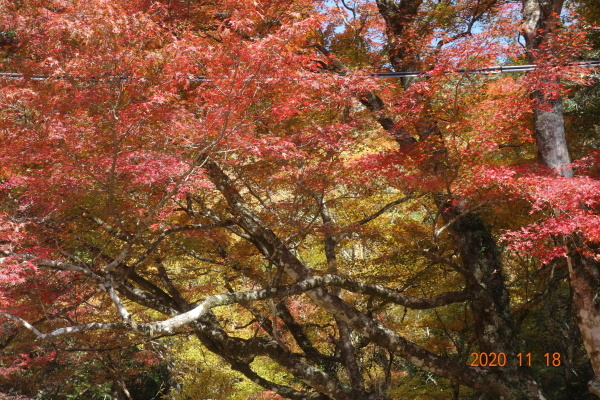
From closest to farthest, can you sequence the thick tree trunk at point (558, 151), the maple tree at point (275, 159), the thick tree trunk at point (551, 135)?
the maple tree at point (275, 159) < the thick tree trunk at point (558, 151) < the thick tree trunk at point (551, 135)

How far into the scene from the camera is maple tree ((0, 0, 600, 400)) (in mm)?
5254

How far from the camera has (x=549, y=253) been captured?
5.98 meters

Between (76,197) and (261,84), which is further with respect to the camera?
(76,197)

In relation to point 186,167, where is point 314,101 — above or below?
above

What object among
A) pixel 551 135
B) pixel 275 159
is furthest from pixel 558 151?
pixel 275 159

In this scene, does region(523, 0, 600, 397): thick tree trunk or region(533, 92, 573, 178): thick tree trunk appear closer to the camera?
region(523, 0, 600, 397): thick tree trunk

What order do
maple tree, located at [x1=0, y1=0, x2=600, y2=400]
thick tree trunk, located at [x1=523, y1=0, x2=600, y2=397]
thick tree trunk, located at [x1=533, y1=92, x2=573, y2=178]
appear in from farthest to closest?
thick tree trunk, located at [x1=533, y1=92, x2=573, y2=178] < thick tree trunk, located at [x1=523, y1=0, x2=600, y2=397] < maple tree, located at [x1=0, y1=0, x2=600, y2=400]

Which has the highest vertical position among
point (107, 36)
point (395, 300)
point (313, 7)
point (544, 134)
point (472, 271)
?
point (313, 7)

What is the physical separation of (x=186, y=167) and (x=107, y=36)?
1713 millimetres

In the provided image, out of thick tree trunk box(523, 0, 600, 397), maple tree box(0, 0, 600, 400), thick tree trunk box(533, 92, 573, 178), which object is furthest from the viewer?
thick tree trunk box(533, 92, 573, 178)

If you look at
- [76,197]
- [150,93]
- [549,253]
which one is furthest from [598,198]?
[76,197]

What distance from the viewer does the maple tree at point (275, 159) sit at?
5.25 metres

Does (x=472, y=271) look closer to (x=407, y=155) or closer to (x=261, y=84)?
(x=407, y=155)

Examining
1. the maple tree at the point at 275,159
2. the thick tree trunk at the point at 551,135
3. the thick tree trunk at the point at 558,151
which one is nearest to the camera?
the maple tree at the point at 275,159
